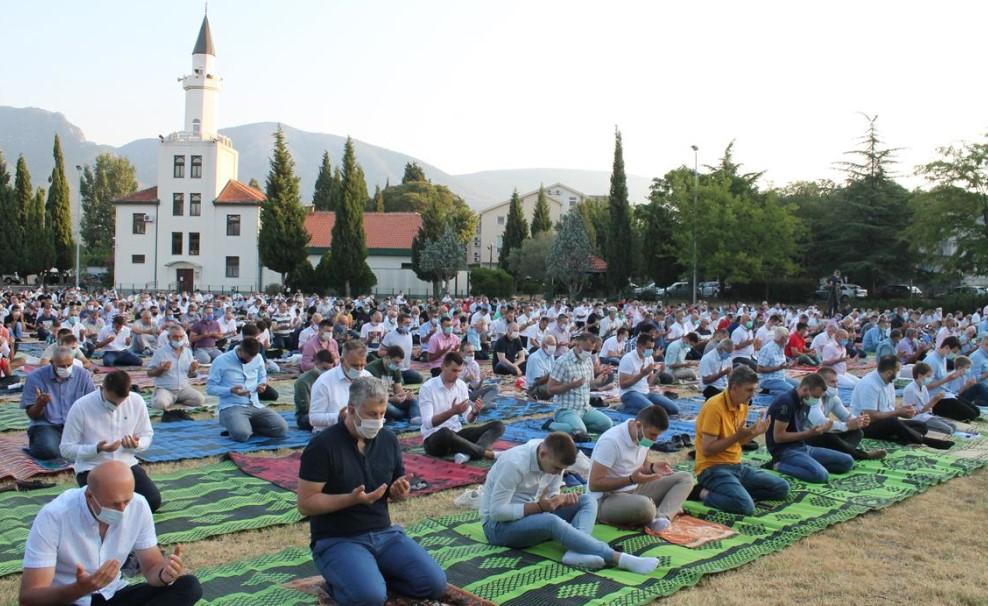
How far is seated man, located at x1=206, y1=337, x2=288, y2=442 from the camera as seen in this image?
987cm

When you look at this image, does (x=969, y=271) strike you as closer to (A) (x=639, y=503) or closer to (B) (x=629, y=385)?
(B) (x=629, y=385)

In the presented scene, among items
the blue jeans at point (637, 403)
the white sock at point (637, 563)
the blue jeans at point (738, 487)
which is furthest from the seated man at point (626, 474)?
the blue jeans at point (637, 403)

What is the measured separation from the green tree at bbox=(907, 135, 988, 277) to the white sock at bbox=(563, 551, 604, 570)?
3891 centimetres

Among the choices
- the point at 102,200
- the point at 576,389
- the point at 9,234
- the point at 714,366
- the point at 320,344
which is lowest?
the point at 576,389

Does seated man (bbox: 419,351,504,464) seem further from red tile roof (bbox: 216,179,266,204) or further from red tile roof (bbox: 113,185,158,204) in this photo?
red tile roof (bbox: 113,185,158,204)

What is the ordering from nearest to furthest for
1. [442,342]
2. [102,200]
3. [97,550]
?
[97,550] → [442,342] → [102,200]

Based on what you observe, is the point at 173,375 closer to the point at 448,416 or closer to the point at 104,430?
the point at 448,416

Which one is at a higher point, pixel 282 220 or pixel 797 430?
pixel 282 220

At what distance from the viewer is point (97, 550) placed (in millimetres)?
4117

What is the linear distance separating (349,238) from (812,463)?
4381cm

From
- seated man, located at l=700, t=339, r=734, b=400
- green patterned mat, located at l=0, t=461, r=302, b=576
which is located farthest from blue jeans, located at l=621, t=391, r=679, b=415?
green patterned mat, located at l=0, t=461, r=302, b=576

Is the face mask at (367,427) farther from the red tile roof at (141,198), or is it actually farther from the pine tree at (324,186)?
the pine tree at (324,186)

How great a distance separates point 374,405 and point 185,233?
179ft

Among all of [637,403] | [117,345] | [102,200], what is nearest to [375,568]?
[637,403]
